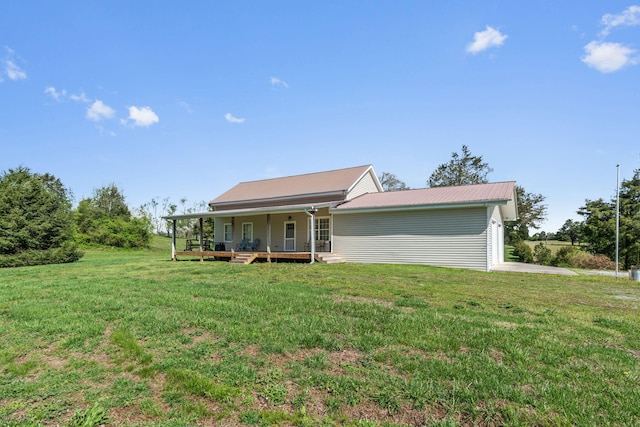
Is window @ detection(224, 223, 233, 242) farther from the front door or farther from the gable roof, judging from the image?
the gable roof

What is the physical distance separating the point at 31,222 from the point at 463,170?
40082 mm

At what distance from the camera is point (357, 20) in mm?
12438

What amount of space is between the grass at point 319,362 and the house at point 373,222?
708cm

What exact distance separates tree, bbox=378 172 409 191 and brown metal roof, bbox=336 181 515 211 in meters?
30.1

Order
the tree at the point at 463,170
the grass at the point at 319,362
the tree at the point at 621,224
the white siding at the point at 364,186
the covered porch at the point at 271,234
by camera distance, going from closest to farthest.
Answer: the grass at the point at 319,362, the covered porch at the point at 271,234, the white siding at the point at 364,186, the tree at the point at 621,224, the tree at the point at 463,170

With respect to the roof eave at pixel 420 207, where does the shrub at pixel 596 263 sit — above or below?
below

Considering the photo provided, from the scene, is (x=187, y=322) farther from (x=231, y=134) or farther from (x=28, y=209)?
(x=28, y=209)

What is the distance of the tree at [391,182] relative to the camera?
155 ft

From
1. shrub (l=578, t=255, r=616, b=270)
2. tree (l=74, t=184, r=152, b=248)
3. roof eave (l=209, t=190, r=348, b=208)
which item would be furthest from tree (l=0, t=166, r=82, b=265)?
shrub (l=578, t=255, r=616, b=270)

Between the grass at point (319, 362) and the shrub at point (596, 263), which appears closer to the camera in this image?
the grass at point (319, 362)

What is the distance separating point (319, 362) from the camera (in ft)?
11.5

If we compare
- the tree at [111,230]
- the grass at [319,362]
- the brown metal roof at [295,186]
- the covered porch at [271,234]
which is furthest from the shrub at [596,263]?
the tree at [111,230]

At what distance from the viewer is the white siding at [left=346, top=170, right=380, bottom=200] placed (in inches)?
745

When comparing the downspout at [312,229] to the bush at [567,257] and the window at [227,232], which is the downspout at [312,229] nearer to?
the window at [227,232]
